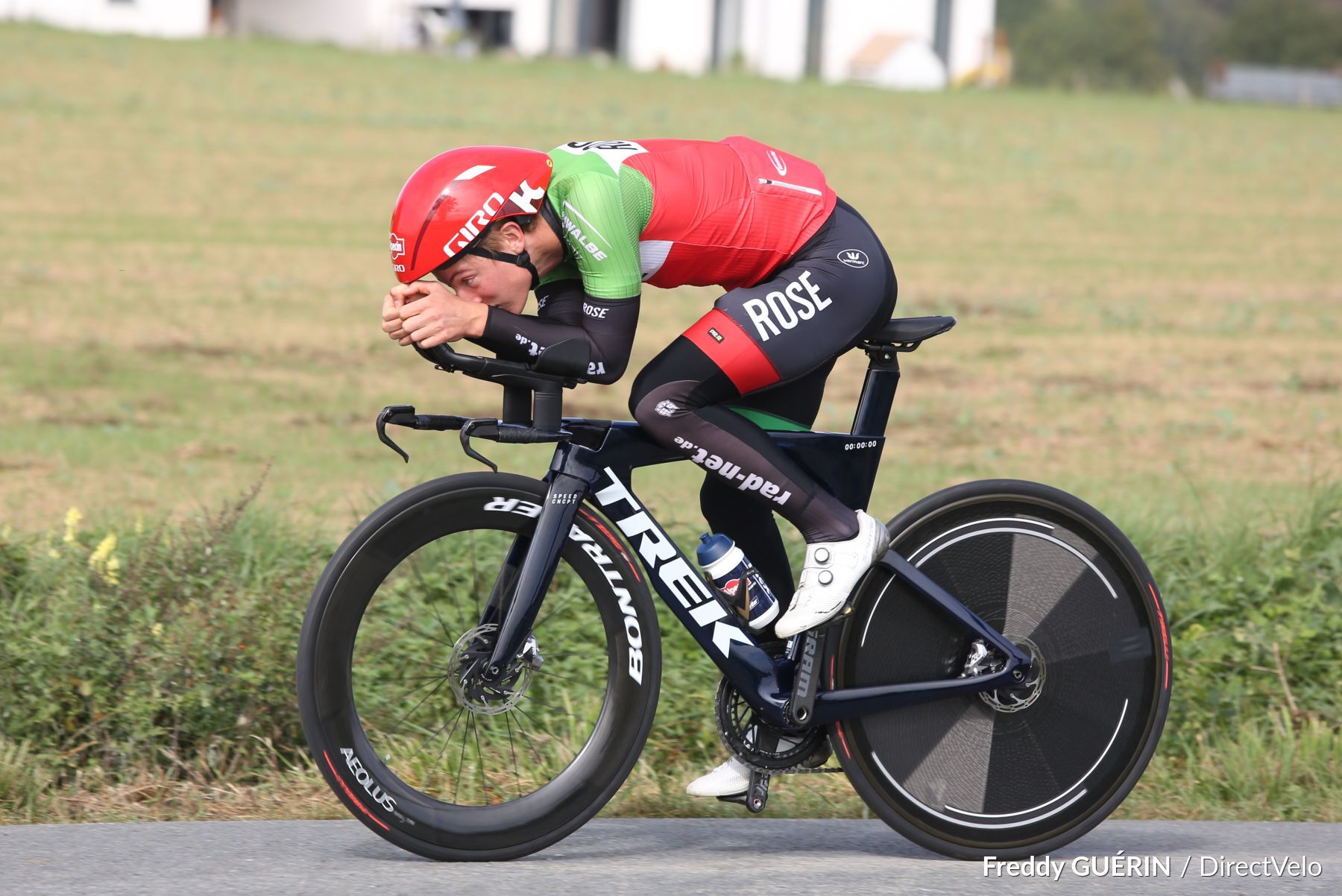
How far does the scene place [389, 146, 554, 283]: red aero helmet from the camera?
3.63 m

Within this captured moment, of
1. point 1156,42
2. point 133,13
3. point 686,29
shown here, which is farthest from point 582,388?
point 1156,42

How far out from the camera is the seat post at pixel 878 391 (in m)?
4.04

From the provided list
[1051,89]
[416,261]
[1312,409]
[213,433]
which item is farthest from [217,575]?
[1051,89]

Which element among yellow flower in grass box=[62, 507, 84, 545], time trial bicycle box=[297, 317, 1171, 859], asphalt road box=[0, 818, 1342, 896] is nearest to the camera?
asphalt road box=[0, 818, 1342, 896]

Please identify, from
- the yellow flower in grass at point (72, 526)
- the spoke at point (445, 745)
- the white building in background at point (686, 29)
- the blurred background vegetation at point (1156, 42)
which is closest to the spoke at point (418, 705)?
the spoke at point (445, 745)

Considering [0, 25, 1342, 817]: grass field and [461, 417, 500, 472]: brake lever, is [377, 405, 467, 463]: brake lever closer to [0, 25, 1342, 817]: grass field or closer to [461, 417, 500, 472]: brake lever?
[461, 417, 500, 472]: brake lever

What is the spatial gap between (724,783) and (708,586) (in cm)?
49

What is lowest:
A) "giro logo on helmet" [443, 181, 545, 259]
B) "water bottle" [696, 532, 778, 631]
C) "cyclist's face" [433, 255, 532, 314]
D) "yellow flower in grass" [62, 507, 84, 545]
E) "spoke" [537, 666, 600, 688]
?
"spoke" [537, 666, 600, 688]

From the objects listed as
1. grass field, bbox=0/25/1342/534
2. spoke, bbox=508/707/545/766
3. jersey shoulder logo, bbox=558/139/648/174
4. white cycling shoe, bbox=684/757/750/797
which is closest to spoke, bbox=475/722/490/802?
spoke, bbox=508/707/545/766

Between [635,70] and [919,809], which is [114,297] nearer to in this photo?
[919,809]

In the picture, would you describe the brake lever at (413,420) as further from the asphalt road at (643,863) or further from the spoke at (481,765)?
the asphalt road at (643,863)

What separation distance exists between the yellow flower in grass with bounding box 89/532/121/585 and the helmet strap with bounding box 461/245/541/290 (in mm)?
2174

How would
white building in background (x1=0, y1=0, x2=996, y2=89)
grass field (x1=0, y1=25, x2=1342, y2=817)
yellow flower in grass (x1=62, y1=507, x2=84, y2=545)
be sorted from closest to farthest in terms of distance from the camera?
yellow flower in grass (x1=62, y1=507, x2=84, y2=545)
grass field (x1=0, y1=25, x2=1342, y2=817)
white building in background (x1=0, y1=0, x2=996, y2=89)

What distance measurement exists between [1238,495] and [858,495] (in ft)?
16.5
